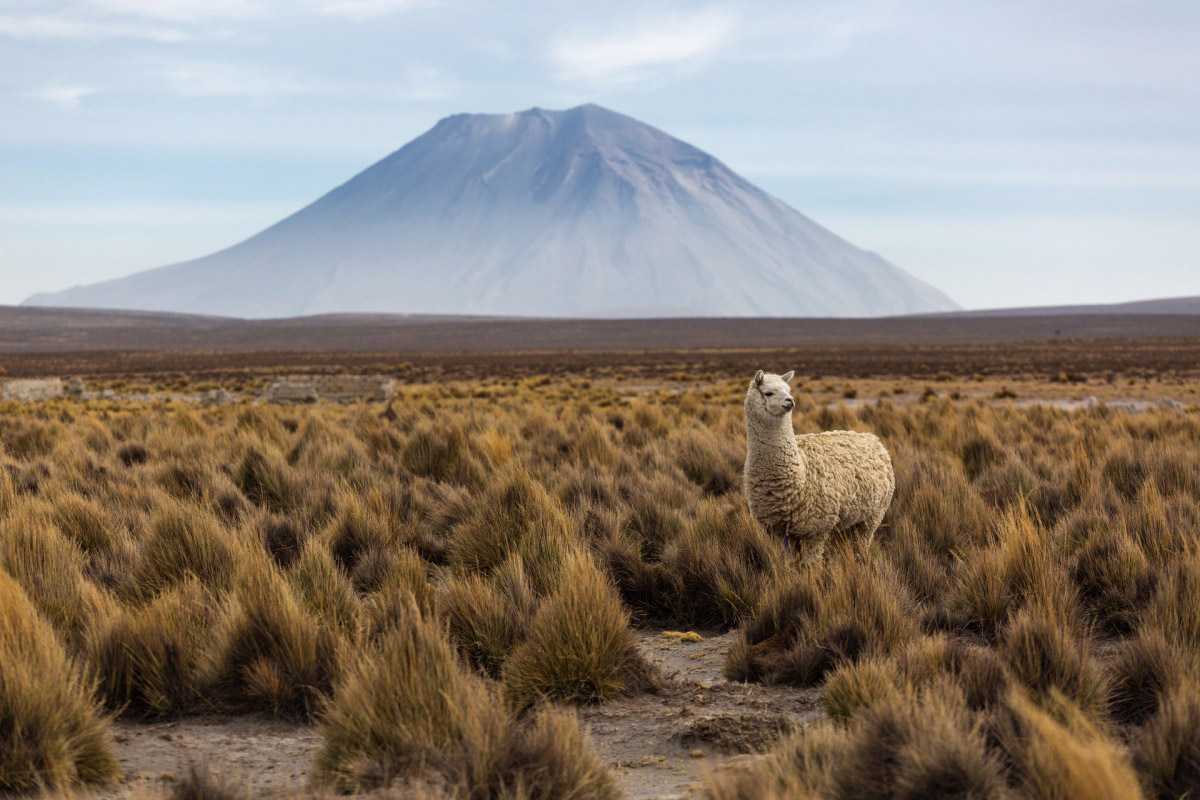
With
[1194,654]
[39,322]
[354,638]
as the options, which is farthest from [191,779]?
[39,322]

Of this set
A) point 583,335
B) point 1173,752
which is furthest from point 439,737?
point 583,335

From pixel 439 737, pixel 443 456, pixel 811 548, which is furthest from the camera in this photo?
pixel 443 456

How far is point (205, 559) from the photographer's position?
18.2 feet

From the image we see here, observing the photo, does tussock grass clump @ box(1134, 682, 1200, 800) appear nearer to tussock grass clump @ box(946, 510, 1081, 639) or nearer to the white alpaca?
tussock grass clump @ box(946, 510, 1081, 639)

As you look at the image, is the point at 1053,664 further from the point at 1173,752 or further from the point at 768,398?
the point at 768,398

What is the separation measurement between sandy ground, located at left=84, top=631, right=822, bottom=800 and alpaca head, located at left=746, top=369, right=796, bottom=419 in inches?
62.8

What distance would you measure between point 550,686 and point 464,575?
69.8 inches

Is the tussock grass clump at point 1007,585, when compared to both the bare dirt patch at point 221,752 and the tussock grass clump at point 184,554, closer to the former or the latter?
the bare dirt patch at point 221,752

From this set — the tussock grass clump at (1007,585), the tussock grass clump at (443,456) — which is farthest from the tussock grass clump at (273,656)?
the tussock grass clump at (443,456)

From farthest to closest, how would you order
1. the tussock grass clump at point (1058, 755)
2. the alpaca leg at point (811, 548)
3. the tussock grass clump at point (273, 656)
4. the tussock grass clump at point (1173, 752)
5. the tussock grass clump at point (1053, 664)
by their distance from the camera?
1. the alpaca leg at point (811, 548)
2. the tussock grass clump at point (273, 656)
3. the tussock grass clump at point (1053, 664)
4. the tussock grass clump at point (1173, 752)
5. the tussock grass clump at point (1058, 755)

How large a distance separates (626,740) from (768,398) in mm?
2274

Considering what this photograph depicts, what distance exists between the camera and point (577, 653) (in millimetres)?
4098

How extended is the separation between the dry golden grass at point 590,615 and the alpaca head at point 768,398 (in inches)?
33.5

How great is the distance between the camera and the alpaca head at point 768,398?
5246 millimetres
